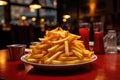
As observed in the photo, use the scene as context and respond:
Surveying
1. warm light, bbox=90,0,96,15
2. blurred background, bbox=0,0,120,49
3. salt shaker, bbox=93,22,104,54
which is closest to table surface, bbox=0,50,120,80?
salt shaker, bbox=93,22,104,54

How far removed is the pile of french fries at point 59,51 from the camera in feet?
3.33

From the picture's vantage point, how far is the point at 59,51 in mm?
1039

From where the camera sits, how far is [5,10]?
8.49m

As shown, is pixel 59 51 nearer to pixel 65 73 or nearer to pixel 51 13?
pixel 65 73

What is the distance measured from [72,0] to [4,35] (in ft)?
20.7

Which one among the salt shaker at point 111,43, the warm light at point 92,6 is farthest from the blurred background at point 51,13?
the salt shaker at point 111,43

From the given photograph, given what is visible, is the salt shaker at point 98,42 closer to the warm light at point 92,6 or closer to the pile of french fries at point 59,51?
the pile of french fries at point 59,51

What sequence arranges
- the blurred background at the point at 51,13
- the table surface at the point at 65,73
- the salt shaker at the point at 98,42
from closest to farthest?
the table surface at the point at 65,73 → the salt shaker at the point at 98,42 → the blurred background at the point at 51,13

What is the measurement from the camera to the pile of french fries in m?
1.02

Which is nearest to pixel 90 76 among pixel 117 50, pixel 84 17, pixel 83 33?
pixel 83 33

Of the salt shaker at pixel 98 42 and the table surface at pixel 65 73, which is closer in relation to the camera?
the table surface at pixel 65 73

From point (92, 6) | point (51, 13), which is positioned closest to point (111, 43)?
point (92, 6)

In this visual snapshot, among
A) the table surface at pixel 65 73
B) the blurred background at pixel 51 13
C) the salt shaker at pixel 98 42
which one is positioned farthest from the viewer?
the blurred background at pixel 51 13

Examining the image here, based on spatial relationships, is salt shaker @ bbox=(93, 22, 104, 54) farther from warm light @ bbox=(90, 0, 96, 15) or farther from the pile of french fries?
warm light @ bbox=(90, 0, 96, 15)
